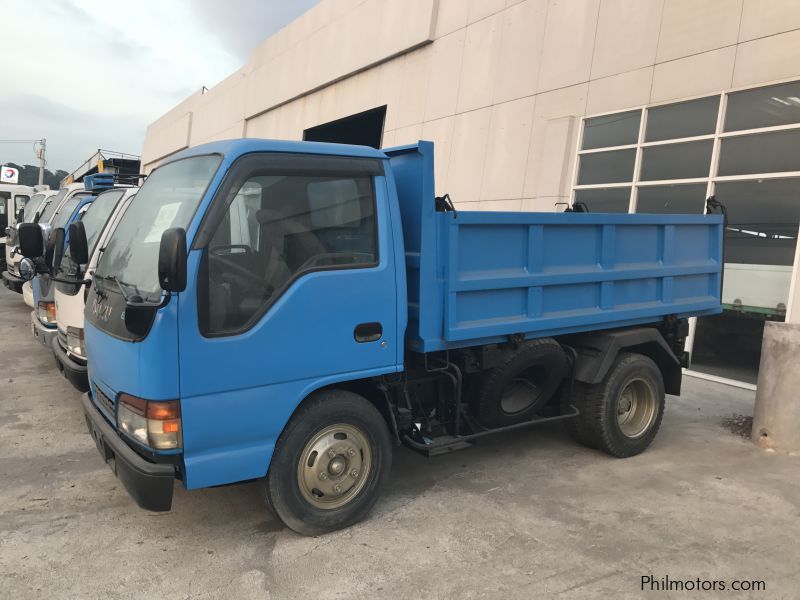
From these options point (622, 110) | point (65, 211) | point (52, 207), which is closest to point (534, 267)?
point (622, 110)

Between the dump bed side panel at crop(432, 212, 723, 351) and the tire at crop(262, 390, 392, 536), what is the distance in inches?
26.1

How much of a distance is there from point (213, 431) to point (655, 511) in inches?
117

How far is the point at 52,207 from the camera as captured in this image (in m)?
9.94

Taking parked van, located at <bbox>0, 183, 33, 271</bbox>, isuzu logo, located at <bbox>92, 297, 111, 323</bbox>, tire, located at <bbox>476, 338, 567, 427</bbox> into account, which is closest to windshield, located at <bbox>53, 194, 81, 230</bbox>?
isuzu logo, located at <bbox>92, 297, 111, 323</bbox>

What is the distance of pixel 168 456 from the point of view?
301 centimetres

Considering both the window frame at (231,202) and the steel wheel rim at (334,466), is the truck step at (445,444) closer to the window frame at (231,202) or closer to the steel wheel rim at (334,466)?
the steel wheel rim at (334,466)

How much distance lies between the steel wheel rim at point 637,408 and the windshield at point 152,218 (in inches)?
153

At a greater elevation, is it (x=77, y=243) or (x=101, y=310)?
(x=77, y=243)

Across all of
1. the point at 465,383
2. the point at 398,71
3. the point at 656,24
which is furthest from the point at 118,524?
the point at 398,71

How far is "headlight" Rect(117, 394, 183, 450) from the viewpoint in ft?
9.61

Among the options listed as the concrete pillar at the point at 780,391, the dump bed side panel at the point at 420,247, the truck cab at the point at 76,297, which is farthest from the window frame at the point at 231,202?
the concrete pillar at the point at 780,391

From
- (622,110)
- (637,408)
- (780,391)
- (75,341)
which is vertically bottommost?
(637,408)

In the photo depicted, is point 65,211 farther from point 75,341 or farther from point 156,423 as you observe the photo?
point 156,423

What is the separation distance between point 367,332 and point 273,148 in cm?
117
